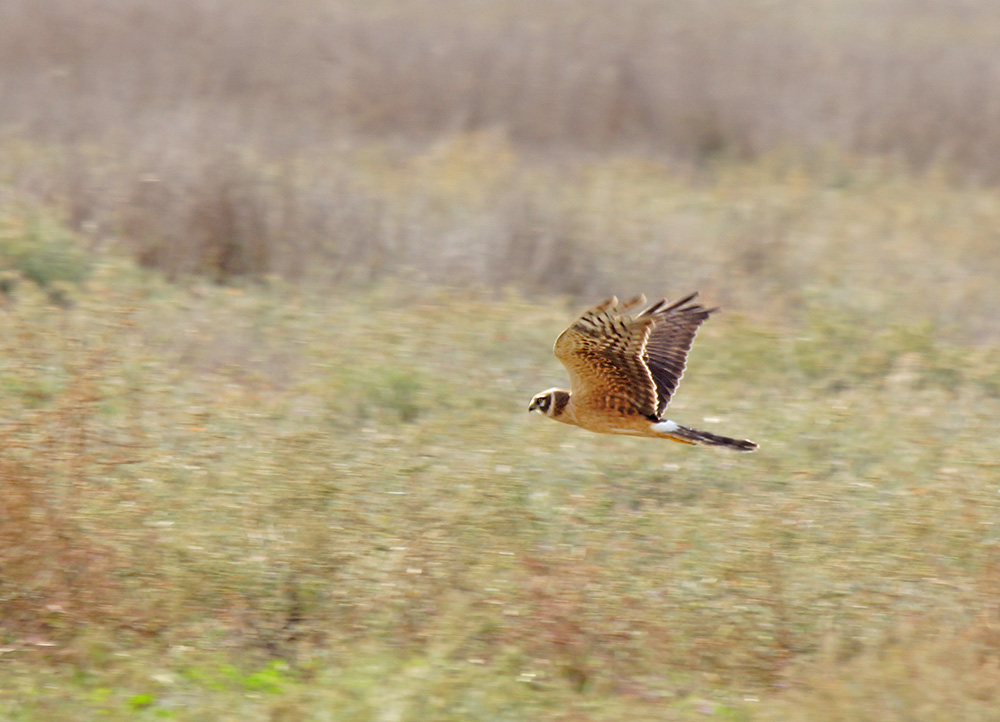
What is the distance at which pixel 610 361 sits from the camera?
5719 mm

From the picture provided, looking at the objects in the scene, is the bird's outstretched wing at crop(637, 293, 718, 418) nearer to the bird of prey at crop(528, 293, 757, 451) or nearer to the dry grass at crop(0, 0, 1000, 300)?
the bird of prey at crop(528, 293, 757, 451)

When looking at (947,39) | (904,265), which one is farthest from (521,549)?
(947,39)

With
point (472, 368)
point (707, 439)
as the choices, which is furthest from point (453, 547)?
point (472, 368)

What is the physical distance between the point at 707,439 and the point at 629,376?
1.67 ft

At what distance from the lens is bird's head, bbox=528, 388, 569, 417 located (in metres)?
6.15

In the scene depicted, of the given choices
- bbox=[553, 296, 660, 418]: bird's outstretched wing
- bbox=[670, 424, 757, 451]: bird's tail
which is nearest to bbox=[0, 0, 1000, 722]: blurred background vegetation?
bbox=[670, 424, 757, 451]: bird's tail

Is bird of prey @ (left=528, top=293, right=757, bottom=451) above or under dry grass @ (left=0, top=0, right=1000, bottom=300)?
under

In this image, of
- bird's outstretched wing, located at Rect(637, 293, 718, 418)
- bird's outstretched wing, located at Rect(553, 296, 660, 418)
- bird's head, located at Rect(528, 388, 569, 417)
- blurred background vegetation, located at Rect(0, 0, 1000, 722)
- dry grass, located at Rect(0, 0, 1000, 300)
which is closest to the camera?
blurred background vegetation, located at Rect(0, 0, 1000, 722)

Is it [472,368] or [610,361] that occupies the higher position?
[610,361]

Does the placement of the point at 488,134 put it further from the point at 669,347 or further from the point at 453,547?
the point at 453,547

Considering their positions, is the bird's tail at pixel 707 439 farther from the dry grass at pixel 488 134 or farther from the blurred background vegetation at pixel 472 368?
the dry grass at pixel 488 134

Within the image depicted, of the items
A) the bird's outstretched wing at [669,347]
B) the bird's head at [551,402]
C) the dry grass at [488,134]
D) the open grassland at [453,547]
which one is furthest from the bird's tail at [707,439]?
the dry grass at [488,134]

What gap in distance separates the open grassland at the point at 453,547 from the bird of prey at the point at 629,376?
1.26 ft

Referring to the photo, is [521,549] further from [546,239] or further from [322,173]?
[322,173]
